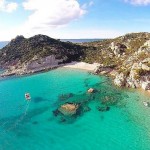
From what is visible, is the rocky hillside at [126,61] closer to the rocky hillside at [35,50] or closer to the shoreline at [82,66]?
the shoreline at [82,66]

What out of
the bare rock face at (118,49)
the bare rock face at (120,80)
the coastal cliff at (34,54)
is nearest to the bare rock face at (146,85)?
the bare rock face at (120,80)

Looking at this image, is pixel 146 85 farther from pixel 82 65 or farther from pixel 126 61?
pixel 82 65

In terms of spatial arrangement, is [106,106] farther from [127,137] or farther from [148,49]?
[148,49]

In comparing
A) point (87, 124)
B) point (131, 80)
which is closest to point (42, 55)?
point (131, 80)

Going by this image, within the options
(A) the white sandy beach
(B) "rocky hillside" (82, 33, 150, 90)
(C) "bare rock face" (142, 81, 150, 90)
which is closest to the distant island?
(B) "rocky hillside" (82, 33, 150, 90)

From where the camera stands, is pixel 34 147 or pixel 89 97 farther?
pixel 89 97

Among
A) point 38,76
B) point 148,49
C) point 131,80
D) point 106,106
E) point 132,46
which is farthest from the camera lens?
point 132,46

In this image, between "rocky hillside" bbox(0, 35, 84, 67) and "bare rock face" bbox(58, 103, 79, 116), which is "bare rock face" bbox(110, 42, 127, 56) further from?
"bare rock face" bbox(58, 103, 79, 116)
